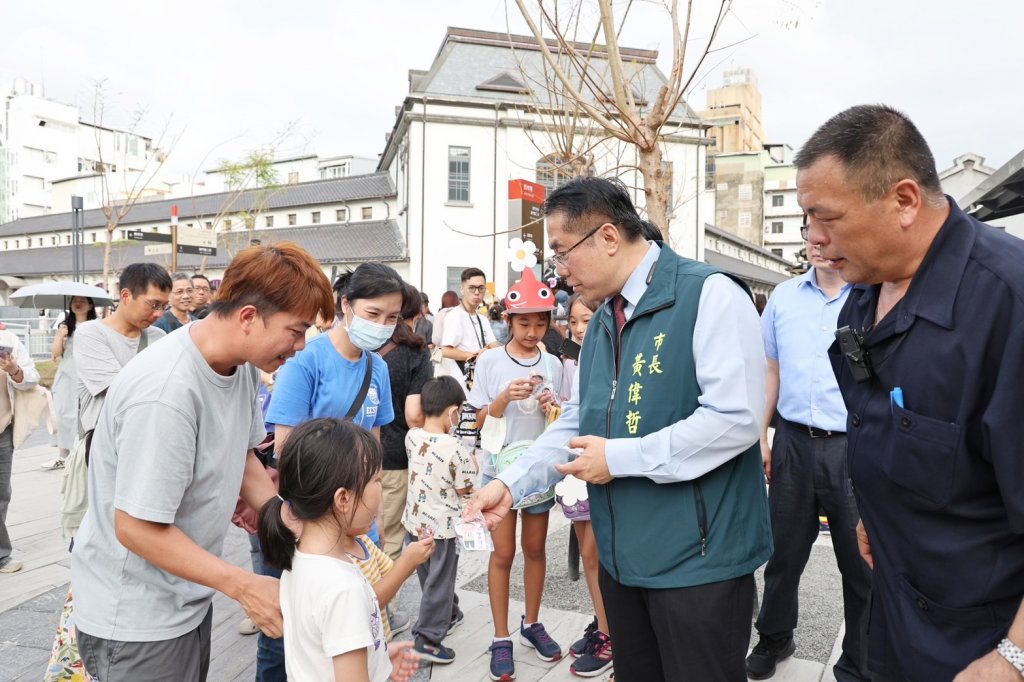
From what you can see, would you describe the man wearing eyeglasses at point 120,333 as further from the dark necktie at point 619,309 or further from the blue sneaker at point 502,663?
the dark necktie at point 619,309

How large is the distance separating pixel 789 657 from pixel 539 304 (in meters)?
2.37

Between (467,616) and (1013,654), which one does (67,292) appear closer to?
(467,616)

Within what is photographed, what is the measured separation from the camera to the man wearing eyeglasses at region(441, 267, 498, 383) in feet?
24.0

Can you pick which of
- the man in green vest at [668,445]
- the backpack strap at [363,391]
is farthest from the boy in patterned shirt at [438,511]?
the man in green vest at [668,445]

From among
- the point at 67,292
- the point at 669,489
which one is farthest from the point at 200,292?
the point at 669,489

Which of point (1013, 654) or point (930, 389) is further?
point (930, 389)

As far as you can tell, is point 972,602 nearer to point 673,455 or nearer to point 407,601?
point 673,455

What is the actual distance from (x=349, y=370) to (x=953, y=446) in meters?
2.64

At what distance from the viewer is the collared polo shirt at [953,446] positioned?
1.37 meters

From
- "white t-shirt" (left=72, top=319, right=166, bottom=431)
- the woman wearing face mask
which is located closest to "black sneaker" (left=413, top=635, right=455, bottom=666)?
the woman wearing face mask

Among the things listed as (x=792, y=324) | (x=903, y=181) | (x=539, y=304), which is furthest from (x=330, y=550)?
(x=792, y=324)

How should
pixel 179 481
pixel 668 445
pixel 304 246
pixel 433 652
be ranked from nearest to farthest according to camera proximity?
pixel 179 481 < pixel 668 445 < pixel 433 652 < pixel 304 246

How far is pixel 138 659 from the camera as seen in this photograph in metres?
1.85

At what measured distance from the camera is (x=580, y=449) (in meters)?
2.15
